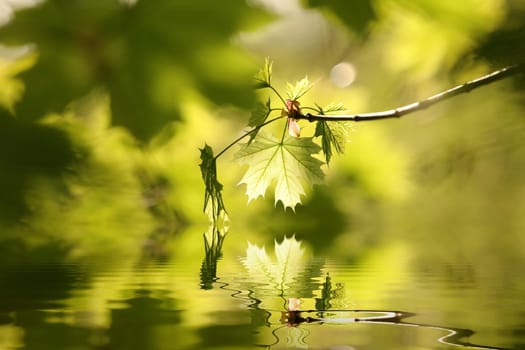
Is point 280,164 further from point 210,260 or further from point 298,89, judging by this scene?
point 210,260

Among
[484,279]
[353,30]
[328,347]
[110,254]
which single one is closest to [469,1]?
[353,30]

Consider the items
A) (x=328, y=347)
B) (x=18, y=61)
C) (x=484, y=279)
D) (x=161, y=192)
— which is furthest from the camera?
(x=161, y=192)

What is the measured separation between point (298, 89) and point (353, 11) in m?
0.11

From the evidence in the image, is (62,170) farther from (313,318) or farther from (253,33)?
(313,318)

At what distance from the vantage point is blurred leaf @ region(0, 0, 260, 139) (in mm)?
512

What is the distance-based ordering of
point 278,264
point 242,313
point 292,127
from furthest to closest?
point 278,264
point 292,127
point 242,313

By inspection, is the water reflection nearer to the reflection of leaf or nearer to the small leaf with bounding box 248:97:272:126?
the reflection of leaf

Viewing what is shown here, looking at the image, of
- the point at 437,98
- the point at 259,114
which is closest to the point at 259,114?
the point at 259,114

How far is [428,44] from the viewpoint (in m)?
0.64

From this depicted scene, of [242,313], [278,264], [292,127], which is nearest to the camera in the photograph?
[242,313]

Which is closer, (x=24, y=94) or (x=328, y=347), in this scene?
(x=328, y=347)

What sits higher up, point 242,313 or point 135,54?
point 135,54

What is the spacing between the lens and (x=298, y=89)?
0.45m

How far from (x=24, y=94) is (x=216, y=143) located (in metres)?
0.21
